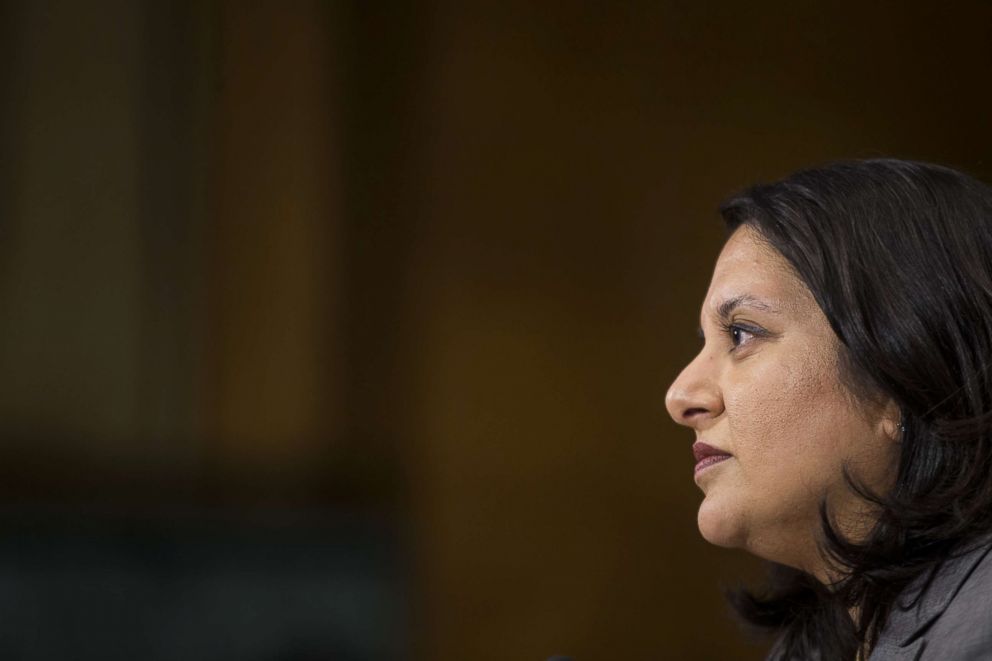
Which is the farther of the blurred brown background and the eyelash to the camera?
the blurred brown background

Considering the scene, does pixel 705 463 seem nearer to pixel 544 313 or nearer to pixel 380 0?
pixel 544 313

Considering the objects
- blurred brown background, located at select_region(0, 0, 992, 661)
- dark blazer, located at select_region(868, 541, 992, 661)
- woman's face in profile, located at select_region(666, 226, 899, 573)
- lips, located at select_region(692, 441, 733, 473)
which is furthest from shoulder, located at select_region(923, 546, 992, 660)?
blurred brown background, located at select_region(0, 0, 992, 661)

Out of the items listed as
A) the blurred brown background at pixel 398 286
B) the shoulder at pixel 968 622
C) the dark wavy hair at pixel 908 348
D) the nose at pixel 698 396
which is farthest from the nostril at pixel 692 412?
the blurred brown background at pixel 398 286

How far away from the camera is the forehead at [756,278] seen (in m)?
1.11

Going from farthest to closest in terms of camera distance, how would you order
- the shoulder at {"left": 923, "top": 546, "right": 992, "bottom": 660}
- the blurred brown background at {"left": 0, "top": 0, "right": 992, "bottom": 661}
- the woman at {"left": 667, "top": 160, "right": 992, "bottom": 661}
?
the blurred brown background at {"left": 0, "top": 0, "right": 992, "bottom": 661}, the woman at {"left": 667, "top": 160, "right": 992, "bottom": 661}, the shoulder at {"left": 923, "top": 546, "right": 992, "bottom": 660}

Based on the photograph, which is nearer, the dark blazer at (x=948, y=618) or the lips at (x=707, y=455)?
the dark blazer at (x=948, y=618)

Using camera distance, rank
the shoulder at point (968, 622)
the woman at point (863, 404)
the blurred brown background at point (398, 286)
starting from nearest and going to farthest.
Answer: the shoulder at point (968, 622), the woman at point (863, 404), the blurred brown background at point (398, 286)

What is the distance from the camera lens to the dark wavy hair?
105cm

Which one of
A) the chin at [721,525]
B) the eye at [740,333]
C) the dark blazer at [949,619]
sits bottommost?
the dark blazer at [949,619]

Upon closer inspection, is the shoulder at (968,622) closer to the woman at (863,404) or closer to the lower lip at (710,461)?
the woman at (863,404)

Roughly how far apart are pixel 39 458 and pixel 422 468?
87 centimetres

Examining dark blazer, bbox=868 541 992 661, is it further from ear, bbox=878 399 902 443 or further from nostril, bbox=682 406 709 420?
nostril, bbox=682 406 709 420

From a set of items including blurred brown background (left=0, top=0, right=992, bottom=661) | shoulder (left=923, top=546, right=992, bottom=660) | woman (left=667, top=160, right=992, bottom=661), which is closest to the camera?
shoulder (left=923, top=546, right=992, bottom=660)

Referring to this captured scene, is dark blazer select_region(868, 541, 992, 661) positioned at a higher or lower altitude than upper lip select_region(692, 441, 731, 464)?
lower
